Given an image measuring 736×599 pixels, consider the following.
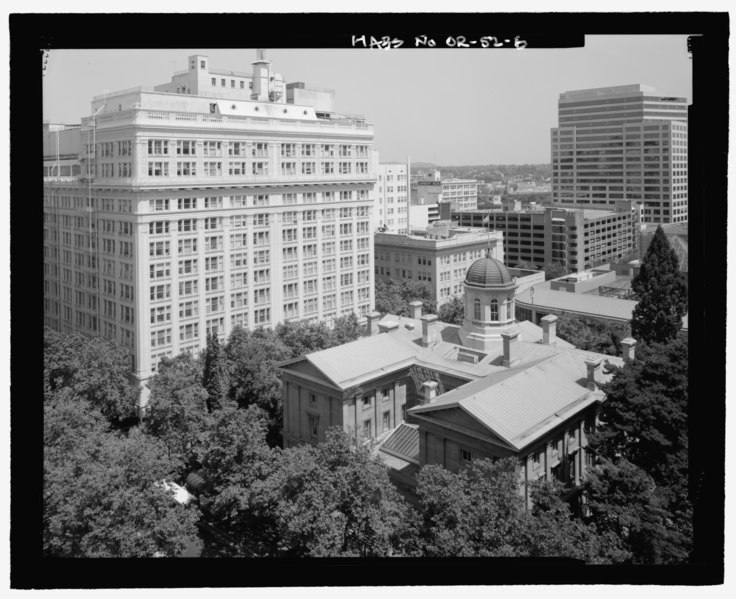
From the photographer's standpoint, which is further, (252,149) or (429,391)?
(252,149)

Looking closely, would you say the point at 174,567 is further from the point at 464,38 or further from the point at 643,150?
the point at 643,150

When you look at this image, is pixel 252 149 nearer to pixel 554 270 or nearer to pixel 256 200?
pixel 256 200

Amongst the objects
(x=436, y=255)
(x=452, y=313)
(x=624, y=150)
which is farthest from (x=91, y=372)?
(x=436, y=255)

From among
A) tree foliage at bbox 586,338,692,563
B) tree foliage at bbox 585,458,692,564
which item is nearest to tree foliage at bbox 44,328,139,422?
tree foliage at bbox 586,338,692,563

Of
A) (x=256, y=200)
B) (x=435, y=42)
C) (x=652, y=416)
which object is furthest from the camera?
(x=256, y=200)

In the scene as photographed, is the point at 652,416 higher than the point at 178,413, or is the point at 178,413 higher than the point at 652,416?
the point at 652,416

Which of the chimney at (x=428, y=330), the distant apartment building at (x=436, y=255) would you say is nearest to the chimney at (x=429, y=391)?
the chimney at (x=428, y=330)

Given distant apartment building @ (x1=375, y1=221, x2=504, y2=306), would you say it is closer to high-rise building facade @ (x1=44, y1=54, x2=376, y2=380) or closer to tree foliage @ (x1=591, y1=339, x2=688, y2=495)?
high-rise building facade @ (x1=44, y1=54, x2=376, y2=380)
